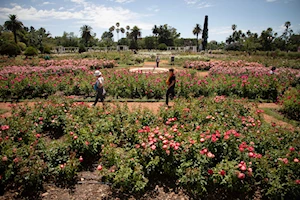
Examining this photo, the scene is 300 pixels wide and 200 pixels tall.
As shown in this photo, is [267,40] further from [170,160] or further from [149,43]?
[170,160]

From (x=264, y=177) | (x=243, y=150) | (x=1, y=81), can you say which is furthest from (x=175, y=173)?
(x=1, y=81)

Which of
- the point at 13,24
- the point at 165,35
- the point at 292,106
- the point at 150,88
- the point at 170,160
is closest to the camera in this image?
the point at 170,160

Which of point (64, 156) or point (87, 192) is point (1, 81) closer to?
point (64, 156)

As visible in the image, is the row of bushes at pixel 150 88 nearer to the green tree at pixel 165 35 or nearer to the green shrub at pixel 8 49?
the green shrub at pixel 8 49

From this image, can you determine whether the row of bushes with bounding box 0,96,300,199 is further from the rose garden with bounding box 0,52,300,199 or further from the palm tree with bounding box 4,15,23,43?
the palm tree with bounding box 4,15,23,43

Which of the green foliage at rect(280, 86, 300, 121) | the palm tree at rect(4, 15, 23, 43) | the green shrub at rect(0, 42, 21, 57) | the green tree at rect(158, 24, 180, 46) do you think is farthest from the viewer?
the green tree at rect(158, 24, 180, 46)

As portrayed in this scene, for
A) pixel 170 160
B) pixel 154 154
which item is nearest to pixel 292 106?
pixel 170 160

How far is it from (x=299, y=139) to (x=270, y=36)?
59867 millimetres

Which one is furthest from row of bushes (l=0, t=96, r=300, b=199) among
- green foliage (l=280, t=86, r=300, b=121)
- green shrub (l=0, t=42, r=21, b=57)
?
green shrub (l=0, t=42, r=21, b=57)

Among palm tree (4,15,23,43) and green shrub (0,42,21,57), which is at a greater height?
palm tree (4,15,23,43)

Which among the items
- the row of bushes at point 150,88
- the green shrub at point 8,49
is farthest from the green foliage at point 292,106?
the green shrub at point 8,49

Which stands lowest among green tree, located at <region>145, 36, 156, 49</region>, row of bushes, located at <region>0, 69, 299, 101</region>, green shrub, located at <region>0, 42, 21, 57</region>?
row of bushes, located at <region>0, 69, 299, 101</region>

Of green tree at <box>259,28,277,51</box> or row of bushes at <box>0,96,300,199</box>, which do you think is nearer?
row of bushes at <box>0,96,300,199</box>

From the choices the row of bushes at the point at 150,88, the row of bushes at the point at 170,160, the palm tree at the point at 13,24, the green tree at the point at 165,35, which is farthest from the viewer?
the green tree at the point at 165,35
